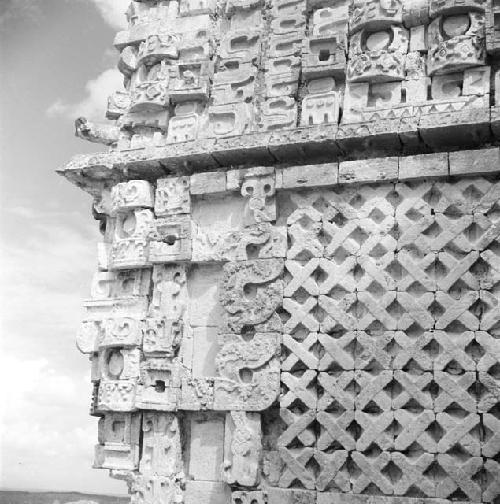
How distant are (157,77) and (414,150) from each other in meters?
2.69

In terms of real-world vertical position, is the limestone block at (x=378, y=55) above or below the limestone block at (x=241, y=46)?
below

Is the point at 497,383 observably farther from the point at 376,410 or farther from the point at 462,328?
the point at 376,410

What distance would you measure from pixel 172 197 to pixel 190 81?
1143 millimetres

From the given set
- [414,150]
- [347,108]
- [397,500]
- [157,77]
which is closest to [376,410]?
[397,500]

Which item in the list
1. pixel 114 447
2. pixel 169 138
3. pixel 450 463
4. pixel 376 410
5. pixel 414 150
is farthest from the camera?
pixel 169 138

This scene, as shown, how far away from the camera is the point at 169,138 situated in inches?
275

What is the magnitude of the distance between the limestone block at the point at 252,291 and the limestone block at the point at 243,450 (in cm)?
75

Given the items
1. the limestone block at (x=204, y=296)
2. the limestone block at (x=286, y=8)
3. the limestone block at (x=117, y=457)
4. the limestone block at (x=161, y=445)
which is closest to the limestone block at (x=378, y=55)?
the limestone block at (x=286, y=8)

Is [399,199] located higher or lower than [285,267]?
higher

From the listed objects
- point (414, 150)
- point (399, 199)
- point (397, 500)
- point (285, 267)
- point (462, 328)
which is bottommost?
point (397, 500)

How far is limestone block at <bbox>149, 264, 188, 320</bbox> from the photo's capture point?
6535 millimetres

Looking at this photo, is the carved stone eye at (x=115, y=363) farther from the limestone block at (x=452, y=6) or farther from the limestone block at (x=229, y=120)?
the limestone block at (x=452, y=6)

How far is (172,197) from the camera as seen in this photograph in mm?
6820

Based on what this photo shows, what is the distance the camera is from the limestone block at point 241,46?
22.6ft
